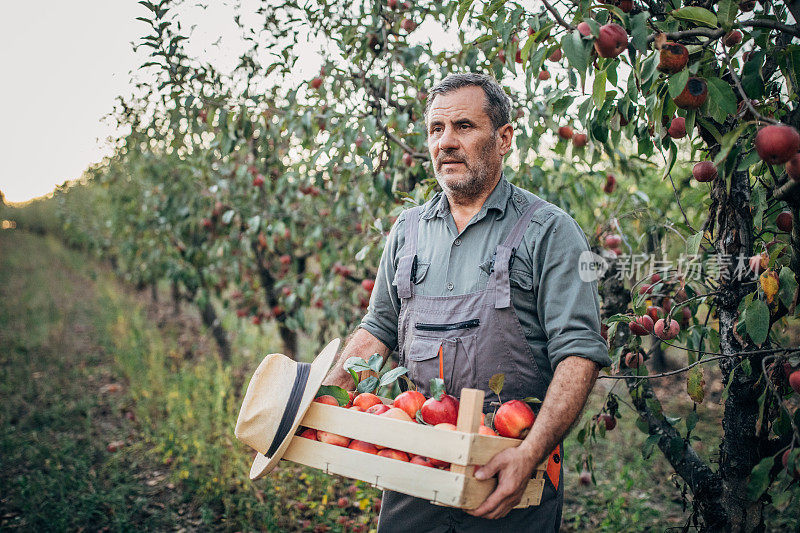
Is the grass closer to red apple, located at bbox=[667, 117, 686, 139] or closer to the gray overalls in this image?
the gray overalls

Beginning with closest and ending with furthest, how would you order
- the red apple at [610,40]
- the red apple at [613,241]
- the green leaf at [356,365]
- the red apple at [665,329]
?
the red apple at [610,40]
the green leaf at [356,365]
the red apple at [665,329]
the red apple at [613,241]

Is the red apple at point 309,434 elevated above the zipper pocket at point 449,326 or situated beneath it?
situated beneath

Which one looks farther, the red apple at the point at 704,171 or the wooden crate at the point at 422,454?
the red apple at the point at 704,171

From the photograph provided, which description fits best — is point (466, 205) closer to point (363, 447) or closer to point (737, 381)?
point (363, 447)

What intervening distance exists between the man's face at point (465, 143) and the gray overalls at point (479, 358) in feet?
0.66

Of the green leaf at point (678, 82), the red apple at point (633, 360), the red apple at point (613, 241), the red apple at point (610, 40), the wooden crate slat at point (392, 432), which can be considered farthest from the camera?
the red apple at point (613, 241)

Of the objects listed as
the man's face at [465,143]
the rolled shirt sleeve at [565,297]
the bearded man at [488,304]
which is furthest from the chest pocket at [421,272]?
the rolled shirt sleeve at [565,297]

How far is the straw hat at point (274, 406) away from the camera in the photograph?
1362 millimetres

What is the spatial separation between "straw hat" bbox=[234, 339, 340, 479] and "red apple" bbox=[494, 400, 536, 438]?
47 centimetres

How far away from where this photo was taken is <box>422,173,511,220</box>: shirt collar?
1.72 metres

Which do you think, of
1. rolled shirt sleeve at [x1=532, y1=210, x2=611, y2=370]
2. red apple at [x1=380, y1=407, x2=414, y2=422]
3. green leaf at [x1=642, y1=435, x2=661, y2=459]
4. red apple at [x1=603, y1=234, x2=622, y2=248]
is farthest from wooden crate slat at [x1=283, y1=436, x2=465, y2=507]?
red apple at [x1=603, y1=234, x2=622, y2=248]

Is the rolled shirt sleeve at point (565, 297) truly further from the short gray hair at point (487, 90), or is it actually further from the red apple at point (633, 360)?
the red apple at point (633, 360)

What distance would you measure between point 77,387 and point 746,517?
628 cm

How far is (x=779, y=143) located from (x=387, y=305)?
1.24 metres
